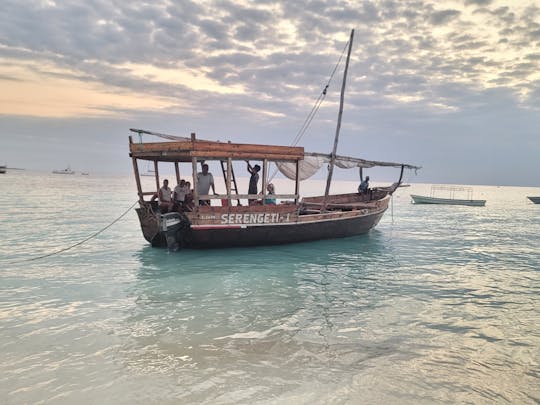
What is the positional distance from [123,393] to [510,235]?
24.6m

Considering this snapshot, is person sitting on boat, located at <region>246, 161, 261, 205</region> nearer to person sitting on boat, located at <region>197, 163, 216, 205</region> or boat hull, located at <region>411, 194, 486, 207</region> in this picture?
person sitting on boat, located at <region>197, 163, 216, 205</region>

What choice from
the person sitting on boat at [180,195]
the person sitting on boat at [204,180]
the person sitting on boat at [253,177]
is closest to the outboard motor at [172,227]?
the person sitting on boat at [180,195]

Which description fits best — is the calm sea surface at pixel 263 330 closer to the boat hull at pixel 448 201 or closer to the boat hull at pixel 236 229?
the boat hull at pixel 236 229

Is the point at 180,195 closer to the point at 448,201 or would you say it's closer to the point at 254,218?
the point at 254,218

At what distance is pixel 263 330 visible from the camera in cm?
694

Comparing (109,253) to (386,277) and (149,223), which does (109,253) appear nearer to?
(149,223)

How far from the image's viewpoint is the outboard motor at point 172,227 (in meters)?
12.9

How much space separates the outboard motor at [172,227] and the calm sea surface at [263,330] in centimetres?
45

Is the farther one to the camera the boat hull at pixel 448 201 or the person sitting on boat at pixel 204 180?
the boat hull at pixel 448 201

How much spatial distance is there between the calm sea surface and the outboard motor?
0.45 m

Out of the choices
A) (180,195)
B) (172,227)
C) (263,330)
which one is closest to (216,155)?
(180,195)

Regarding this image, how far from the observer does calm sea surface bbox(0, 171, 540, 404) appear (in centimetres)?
502

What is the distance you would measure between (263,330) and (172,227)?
23.8ft

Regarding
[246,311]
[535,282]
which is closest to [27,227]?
[246,311]
